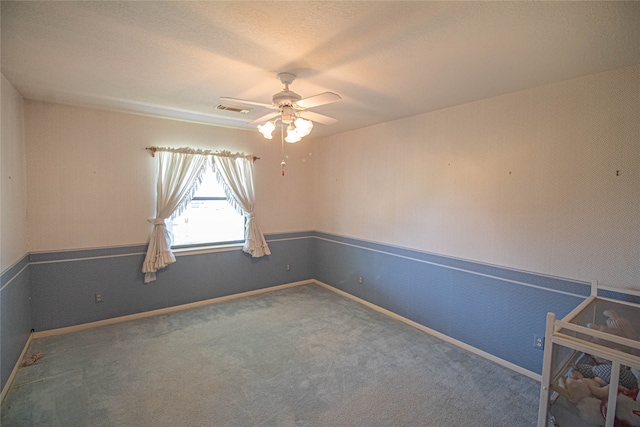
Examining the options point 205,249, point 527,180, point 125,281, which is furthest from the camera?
point 205,249

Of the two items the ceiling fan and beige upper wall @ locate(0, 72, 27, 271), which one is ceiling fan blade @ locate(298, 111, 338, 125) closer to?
the ceiling fan

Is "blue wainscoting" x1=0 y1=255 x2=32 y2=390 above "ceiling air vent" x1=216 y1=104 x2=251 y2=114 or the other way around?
the other way around

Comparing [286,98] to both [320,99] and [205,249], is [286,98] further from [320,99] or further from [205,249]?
[205,249]

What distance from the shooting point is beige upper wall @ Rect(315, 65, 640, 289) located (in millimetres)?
2395

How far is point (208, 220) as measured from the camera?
470 cm

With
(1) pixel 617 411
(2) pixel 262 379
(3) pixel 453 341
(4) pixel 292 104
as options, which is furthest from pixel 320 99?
(3) pixel 453 341

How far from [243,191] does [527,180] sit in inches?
145

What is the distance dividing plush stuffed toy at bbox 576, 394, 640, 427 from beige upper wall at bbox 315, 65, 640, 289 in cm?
110

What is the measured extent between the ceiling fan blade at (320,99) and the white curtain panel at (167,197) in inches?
103

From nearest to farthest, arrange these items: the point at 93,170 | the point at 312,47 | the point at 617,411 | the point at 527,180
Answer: the point at 617,411, the point at 312,47, the point at 527,180, the point at 93,170

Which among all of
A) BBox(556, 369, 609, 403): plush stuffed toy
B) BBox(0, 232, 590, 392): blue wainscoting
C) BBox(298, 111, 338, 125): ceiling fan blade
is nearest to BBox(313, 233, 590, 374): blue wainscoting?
BBox(0, 232, 590, 392): blue wainscoting

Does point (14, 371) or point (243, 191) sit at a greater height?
point (243, 191)

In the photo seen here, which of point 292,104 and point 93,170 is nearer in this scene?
point 292,104

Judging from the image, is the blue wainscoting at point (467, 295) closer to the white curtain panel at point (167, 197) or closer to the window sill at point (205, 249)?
the window sill at point (205, 249)
